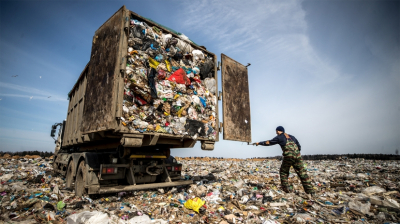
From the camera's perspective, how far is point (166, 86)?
3.71 m

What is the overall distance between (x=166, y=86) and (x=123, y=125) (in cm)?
103

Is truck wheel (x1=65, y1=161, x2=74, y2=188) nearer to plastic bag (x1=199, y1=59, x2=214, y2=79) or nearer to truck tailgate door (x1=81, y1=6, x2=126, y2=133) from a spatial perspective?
truck tailgate door (x1=81, y1=6, x2=126, y2=133)

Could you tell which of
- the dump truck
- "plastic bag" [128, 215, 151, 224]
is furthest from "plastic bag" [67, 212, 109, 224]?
the dump truck

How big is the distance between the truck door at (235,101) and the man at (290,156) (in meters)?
0.56

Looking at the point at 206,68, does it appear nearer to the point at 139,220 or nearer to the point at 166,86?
the point at 166,86

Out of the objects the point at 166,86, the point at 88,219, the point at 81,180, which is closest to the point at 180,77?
the point at 166,86

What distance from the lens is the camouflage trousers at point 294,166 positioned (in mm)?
4628

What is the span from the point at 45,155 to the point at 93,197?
48.1 ft

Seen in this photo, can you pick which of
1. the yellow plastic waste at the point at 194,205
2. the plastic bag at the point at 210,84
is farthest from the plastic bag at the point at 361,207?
the plastic bag at the point at 210,84

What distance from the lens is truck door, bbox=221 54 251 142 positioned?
4652 millimetres

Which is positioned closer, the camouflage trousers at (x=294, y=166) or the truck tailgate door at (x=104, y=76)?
the truck tailgate door at (x=104, y=76)

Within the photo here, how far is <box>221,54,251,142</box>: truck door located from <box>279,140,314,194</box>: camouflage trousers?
3.07ft

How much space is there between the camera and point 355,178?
22.0ft

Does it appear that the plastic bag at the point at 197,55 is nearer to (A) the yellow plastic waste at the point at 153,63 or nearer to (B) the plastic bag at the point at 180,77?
(B) the plastic bag at the point at 180,77
